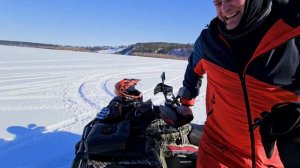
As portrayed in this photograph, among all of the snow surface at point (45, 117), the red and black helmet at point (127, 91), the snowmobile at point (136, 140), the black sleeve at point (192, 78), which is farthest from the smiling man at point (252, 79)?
the snow surface at point (45, 117)

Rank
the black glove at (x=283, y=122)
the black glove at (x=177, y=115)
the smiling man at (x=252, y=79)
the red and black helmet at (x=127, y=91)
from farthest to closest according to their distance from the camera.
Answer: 1. the red and black helmet at (x=127, y=91)
2. the black glove at (x=177, y=115)
3. the smiling man at (x=252, y=79)
4. the black glove at (x=283, y=122)

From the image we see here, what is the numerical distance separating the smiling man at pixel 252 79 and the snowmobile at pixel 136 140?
0.51 metres

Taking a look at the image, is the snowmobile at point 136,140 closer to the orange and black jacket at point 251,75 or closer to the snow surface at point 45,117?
the orange and black jacket at point 251,75

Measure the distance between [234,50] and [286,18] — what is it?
0.94 ft

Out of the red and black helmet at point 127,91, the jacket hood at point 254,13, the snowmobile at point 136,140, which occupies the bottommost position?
the snowmobile at point 136,140

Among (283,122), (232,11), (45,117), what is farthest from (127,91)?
(45,117)

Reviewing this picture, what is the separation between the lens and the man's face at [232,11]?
1.71 m

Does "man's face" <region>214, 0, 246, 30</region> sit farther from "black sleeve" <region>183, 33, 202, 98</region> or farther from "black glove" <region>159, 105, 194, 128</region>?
"black glove" <region>159, 105, 194, 128</region>

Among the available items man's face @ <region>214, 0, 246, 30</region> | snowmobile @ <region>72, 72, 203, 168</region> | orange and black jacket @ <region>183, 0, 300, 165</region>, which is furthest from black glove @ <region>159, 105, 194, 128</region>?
man's face @ <region>214, 0, 246, 30</region>

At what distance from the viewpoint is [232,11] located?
5.69 ft

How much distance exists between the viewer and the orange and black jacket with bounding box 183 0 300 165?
1632mm

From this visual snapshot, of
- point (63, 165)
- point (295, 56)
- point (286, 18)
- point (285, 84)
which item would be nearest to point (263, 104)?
point (285, 84)

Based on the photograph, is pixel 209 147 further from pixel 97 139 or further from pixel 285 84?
pixel 97 139

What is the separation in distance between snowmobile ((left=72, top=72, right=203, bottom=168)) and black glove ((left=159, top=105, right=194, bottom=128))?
0.03 metres
